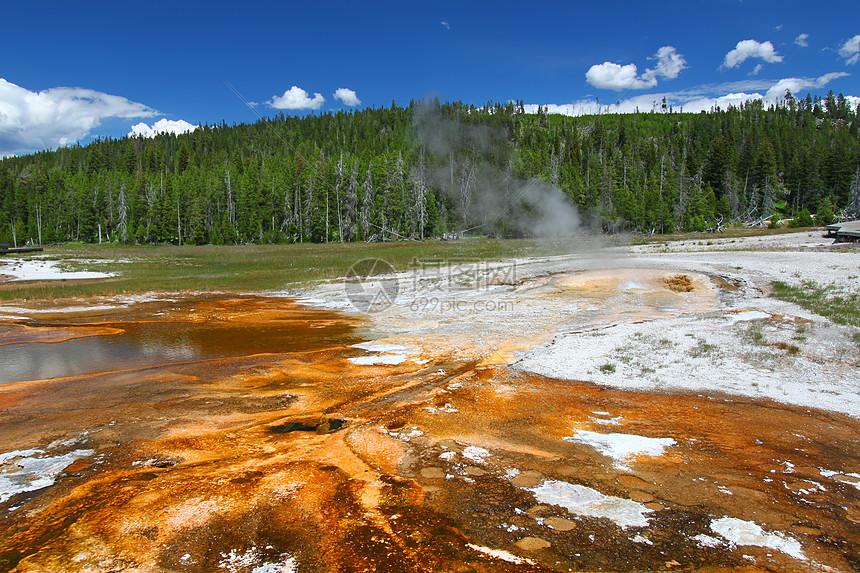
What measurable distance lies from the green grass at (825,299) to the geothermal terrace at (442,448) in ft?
1.73

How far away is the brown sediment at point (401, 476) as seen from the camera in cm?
349

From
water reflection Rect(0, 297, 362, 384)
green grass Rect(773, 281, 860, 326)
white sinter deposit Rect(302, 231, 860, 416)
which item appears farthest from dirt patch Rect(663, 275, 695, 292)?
water reflection Rect(0, 297, 362, 384)

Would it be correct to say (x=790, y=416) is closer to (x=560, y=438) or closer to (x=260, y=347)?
(x=560, y=438)

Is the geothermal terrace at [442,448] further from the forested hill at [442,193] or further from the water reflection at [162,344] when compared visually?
the forested hill at [442,193]

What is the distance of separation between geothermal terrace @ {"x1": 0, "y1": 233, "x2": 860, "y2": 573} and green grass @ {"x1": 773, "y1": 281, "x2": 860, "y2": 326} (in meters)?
0.53

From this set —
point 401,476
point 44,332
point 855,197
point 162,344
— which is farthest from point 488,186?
→ point 401,476

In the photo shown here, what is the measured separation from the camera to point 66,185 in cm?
7412

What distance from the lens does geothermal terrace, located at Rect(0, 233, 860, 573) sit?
357cm

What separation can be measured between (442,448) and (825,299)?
13846 mm

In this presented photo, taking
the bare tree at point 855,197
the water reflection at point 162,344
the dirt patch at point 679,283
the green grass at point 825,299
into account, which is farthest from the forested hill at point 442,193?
the water reflection at point 162,344

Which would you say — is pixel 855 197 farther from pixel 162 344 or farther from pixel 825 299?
pixel 162 344

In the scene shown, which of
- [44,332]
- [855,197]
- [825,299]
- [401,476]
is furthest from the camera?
[855,197]

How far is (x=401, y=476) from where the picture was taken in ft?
15.4

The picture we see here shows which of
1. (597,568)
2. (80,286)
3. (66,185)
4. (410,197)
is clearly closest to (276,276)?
(80,286)
